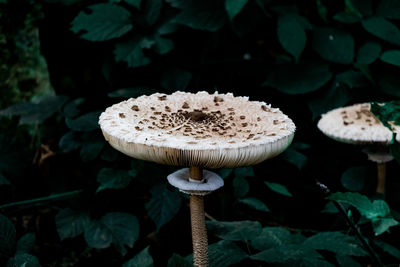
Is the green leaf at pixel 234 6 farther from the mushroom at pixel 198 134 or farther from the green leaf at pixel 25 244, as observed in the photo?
the green leaf at pixel 25 244

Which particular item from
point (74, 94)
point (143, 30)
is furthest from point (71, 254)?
point (143, 30)

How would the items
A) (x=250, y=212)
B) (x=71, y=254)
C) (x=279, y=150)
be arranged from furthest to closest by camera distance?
(x=250, y=212)
(x=71, y=254)
(x=279, y=150)

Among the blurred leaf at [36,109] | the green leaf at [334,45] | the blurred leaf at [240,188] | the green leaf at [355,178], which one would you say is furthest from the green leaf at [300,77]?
the blurred leaf at [36,109]

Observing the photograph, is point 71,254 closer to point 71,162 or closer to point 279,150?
point 71,162

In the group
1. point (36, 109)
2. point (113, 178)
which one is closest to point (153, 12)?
point (36, 109)

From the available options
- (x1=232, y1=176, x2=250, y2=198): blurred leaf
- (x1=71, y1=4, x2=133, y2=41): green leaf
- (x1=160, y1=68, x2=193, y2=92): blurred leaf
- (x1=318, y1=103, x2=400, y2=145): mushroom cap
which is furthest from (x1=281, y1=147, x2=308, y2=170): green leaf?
(x1=71, y1=4, x2=133, y2=41): green leaf

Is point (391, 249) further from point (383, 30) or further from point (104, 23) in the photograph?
point (104, 23)
